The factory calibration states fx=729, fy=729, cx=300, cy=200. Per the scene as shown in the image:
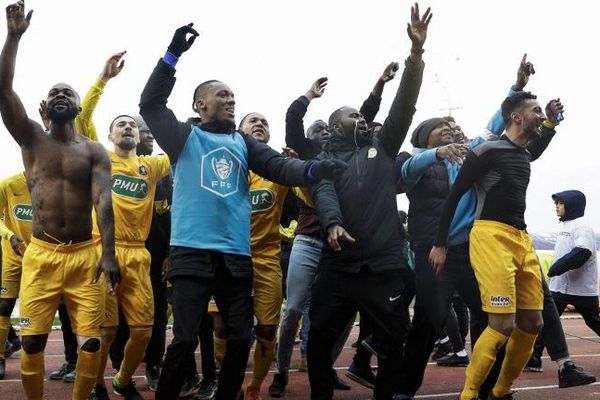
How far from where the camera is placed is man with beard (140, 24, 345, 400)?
14.1ft

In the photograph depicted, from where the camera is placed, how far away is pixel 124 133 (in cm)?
610

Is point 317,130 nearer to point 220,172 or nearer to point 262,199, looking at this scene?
point 262,199

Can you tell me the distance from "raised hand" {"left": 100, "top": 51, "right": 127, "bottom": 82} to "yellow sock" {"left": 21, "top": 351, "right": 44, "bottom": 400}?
2.25m

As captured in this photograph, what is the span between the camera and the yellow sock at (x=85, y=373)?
4.76 meters

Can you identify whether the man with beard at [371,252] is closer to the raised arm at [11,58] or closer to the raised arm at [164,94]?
the raised arm at [164,94]

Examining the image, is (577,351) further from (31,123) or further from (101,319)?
(31,123)

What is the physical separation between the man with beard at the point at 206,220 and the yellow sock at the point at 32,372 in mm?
Answer: 1054

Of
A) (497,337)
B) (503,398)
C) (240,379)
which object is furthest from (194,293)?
(503,398)

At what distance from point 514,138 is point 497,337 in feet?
4.74

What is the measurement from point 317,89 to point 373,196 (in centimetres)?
119

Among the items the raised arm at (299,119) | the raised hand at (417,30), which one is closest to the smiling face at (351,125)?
the raised arm at (299,119)

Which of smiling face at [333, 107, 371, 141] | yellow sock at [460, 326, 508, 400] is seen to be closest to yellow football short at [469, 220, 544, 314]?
yellow sock at [460, 326, 508, 400]

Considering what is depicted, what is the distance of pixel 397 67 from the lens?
217 inches

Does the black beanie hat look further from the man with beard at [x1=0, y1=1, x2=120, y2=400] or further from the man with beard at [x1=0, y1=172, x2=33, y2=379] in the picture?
the man with beard at [x1=0, y1=172, x2=33, y2=379]
